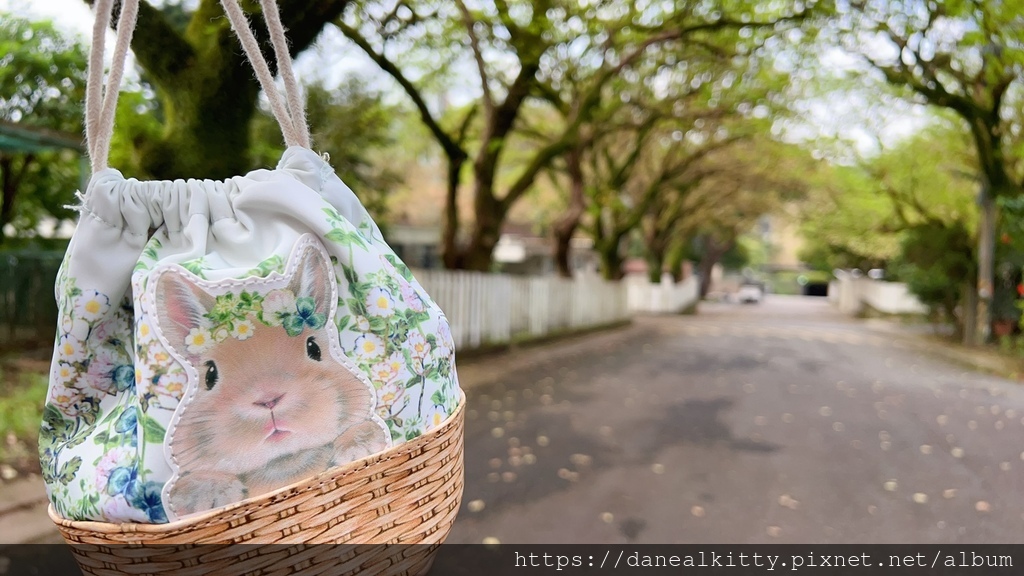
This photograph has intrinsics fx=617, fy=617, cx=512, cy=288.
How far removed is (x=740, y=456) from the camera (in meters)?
5.17

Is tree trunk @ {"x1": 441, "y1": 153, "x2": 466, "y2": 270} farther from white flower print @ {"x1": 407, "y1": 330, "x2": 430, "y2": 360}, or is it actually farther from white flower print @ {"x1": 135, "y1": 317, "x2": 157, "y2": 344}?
white flower print @ {"x1": 135, "y1": 317, "x2": 157, "y2": 344}

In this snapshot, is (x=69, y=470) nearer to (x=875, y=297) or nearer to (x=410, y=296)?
(x=410, y=296)

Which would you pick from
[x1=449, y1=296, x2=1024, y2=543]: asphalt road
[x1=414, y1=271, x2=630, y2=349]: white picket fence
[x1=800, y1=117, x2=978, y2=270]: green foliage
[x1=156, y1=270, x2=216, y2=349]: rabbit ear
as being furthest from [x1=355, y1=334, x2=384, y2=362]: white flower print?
[x1=800, y1=117, x2=978, y2=270]: green foliage

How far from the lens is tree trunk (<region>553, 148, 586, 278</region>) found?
13821 millimetres

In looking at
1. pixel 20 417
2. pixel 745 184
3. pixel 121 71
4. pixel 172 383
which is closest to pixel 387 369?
pixel 172 383

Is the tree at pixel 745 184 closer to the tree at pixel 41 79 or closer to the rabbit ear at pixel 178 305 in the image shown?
the tree at pixel 41 79

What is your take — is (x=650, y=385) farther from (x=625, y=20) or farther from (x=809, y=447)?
(x=625, y=20)

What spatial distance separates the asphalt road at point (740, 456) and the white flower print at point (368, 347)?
2.95 metres

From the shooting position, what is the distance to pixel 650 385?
8539 mm

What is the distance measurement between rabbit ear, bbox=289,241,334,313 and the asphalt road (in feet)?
9.95

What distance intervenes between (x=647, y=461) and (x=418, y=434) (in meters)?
4.42

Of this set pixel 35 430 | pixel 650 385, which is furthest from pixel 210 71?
pixel 650 385

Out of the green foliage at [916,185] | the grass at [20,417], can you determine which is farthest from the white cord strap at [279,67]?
the green foliage at [916,185]

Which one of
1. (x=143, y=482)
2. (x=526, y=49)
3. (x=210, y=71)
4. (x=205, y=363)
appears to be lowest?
(x=143, y=482)
